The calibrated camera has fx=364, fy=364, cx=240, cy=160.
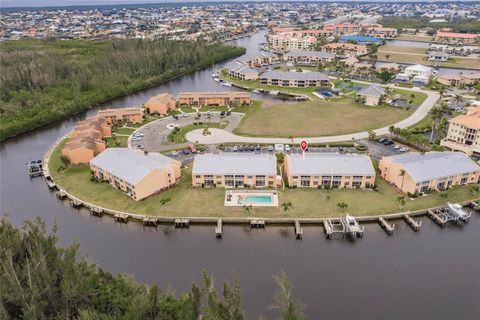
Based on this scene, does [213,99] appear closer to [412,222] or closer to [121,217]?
[121,217]

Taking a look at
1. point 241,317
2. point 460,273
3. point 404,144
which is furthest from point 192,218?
point 404,144

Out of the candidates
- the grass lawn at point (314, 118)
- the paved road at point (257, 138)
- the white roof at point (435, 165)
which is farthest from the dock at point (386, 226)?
the grass lawn at point (314, 118)

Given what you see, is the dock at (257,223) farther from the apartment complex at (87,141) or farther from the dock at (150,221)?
the apartment complex at (87,141)

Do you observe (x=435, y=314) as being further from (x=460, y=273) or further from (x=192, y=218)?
(x=192, y=218)

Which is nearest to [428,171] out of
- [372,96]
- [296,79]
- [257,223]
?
[257,223]

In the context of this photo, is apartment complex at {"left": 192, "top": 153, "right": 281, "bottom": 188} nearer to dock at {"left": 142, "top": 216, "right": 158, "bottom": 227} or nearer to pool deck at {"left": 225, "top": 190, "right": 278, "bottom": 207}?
pool deck at {"left": 225, "top": 190, "right": 278, "bottom": 207}

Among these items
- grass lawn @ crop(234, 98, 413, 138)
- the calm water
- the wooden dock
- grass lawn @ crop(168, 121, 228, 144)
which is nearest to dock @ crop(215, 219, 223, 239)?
the calm water
